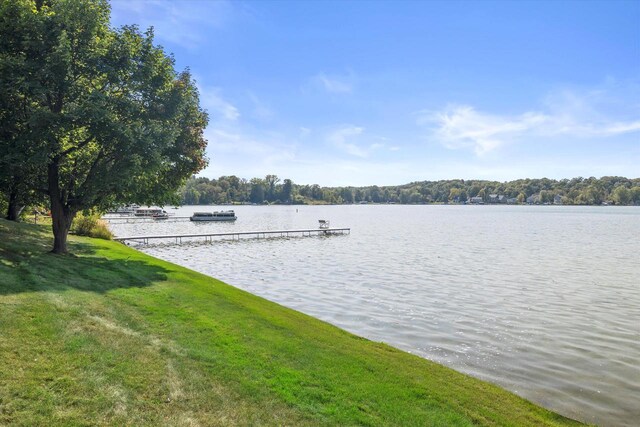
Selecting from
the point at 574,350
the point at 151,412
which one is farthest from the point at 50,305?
the point at 574,350

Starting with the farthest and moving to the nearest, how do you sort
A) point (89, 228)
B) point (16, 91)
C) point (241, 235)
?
point (241, 235)
point (89, 228)
point (16, 91)

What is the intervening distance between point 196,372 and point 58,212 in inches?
619

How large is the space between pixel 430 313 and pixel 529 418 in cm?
1057

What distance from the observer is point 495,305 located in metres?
20.7

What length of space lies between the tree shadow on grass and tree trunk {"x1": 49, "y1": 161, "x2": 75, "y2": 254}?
0.64 metres

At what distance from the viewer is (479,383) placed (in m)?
10.4

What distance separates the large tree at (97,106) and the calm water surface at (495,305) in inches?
381

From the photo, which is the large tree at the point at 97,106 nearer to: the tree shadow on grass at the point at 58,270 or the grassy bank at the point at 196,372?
the tree shadow on grass at the point at 58,270

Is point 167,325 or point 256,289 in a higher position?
point 167,325

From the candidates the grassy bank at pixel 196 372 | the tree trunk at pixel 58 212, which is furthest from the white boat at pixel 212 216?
the grassy bank at pixel 196 372

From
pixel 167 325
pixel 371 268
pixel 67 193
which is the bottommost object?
pixel 371 268

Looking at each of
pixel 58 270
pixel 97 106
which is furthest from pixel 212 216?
pixel 58 270

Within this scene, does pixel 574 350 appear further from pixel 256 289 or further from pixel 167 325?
pixel 256 289

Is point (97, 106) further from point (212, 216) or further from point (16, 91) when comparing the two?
point (212, 216)
